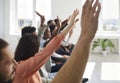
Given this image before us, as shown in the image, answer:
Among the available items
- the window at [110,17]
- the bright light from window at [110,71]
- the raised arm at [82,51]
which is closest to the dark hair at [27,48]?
the raised arm at [82,51]

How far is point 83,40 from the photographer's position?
474 millimetres

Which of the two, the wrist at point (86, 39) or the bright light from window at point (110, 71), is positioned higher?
the wrist at point (86, 39)

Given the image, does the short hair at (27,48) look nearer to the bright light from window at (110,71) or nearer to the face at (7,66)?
the face at (7,66)

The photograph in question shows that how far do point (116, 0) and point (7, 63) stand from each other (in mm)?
7743

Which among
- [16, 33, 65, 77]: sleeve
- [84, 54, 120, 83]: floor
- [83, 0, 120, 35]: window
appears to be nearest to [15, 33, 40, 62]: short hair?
[16, 33, 65, 77]: sleeve

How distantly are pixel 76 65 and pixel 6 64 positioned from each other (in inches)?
16.7

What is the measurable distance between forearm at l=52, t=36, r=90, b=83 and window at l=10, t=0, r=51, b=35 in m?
7.98

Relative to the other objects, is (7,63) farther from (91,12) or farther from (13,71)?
(91,12)

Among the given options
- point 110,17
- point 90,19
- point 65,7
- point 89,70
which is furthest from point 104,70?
point 90,19

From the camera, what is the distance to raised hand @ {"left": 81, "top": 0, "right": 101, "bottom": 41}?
478 mm

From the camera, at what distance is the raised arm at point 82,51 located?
46cm

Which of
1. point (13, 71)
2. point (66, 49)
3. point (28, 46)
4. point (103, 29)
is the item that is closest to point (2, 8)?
point (103, 29)

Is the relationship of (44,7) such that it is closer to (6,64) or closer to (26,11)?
(26,11)

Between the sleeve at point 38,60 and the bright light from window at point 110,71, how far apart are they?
4150 millimetres
